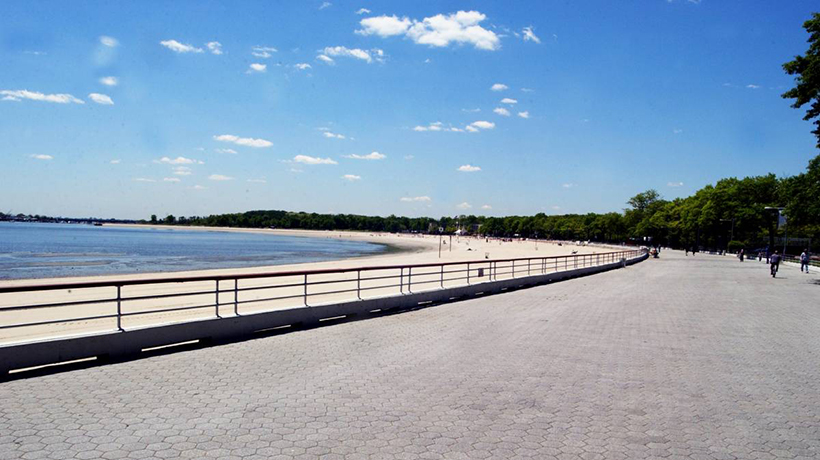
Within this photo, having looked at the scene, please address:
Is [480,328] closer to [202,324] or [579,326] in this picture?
[579,326]

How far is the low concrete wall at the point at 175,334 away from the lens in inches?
288

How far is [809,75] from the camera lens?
1033 inches

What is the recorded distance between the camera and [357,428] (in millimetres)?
5391

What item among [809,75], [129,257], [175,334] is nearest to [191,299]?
[175,334]

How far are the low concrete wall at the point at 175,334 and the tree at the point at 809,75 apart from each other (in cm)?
2364

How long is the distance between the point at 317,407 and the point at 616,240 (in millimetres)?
156506

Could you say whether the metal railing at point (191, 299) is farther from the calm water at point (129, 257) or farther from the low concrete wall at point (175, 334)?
the calm water at point (129, 257)

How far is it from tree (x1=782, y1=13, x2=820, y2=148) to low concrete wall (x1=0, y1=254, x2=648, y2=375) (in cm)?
2364

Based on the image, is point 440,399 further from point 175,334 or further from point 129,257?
point 129,257

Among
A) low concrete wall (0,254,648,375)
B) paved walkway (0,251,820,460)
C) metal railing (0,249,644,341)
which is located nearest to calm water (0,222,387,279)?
metal railing (0,249,644,341)

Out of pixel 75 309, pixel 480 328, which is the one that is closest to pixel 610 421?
pixel 480 328

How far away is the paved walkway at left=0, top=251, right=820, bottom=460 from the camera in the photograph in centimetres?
498

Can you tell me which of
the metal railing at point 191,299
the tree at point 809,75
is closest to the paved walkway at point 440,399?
the metal railing at point 191,299

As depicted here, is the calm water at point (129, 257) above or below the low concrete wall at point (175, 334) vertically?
below
